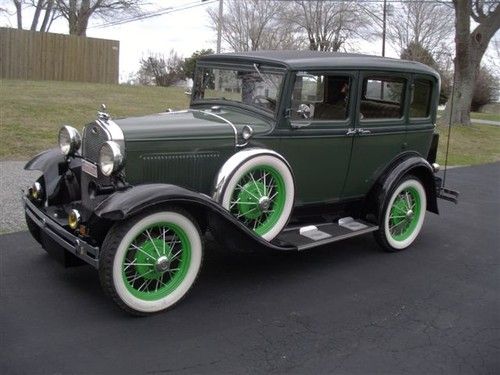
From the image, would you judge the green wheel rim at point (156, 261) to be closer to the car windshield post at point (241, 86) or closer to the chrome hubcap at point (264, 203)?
the chrome hubcap at point (264, 203)

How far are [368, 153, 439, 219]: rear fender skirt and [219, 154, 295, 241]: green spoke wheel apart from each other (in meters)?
1.11

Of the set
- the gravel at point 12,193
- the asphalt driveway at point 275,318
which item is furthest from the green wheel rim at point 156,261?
the gravel at point 12,193

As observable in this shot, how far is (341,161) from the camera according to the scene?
185 inches

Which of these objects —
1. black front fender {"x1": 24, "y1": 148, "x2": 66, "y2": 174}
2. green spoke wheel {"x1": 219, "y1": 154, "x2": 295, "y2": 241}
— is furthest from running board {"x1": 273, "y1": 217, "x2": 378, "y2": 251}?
black front fender {"x1": 24, "y1": 148, "x2": 66, "y2": 174}

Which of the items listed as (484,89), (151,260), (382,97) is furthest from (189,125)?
(484,89)

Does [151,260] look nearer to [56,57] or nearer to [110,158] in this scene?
[110,158]

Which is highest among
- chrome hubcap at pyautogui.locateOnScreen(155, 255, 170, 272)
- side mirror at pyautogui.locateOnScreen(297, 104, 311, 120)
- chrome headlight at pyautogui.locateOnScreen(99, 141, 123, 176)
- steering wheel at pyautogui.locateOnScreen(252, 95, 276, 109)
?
steering wheel at pyautogui.locateOnScreen(252, 95, 276, 109)

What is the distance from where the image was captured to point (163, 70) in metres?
31.7

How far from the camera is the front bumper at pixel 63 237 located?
11.0 feet

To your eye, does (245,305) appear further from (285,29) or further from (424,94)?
(285,29)

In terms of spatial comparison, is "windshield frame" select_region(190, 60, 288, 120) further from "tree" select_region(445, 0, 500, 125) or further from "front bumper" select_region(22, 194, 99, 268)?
"tree" select_region(445, 0, 500, 125)

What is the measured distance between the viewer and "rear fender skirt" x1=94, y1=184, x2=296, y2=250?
328 centimetres

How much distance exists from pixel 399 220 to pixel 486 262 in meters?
0.85

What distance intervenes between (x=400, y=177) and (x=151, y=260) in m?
2.51
